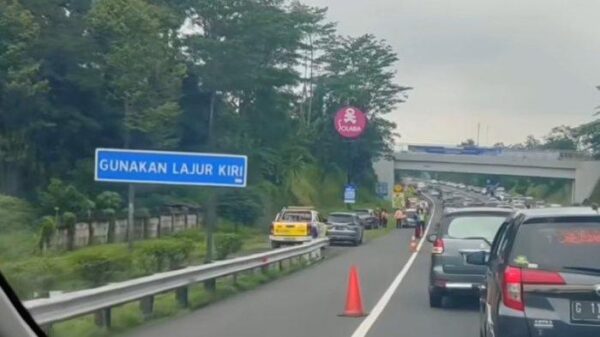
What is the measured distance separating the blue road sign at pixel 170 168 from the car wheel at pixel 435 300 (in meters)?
8.70

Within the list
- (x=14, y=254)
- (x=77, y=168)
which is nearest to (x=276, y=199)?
(x=77, y=168)

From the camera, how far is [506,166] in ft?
350

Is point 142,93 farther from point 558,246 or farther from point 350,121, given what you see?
point 350,121

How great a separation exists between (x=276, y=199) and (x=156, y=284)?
155 feet

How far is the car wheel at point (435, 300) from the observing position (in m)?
19.7

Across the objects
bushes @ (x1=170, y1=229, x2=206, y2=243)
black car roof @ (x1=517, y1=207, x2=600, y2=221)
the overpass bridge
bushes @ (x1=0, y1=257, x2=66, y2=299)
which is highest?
the overpass bridge

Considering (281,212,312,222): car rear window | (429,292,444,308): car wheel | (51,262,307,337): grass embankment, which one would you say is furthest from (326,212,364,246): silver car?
(429,292,444,308): car wheel

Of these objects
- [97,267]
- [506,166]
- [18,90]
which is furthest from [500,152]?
[97,267]

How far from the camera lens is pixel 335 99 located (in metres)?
105

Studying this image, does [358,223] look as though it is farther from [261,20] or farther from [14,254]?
[14,254]

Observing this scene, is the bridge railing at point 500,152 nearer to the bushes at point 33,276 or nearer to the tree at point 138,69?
the tree at point 138,69

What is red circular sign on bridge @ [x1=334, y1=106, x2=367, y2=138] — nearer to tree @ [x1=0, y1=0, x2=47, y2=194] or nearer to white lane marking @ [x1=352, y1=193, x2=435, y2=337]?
tree @ [x1=0, y1=0, x2=47, y2=194]

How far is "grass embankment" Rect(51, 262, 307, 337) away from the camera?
14703 mm

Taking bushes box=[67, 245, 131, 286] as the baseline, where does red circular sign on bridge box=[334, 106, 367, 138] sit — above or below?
above
